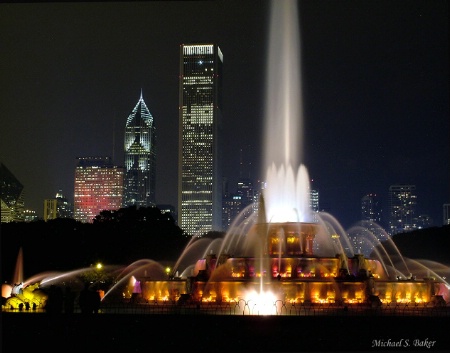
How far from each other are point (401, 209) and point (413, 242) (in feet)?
385

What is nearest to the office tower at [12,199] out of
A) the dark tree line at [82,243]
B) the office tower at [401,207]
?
the dark tree line at [82,243]

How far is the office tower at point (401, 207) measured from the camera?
630ft

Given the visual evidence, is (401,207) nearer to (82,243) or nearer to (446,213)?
(446,213)

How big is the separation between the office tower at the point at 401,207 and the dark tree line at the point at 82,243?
403ft

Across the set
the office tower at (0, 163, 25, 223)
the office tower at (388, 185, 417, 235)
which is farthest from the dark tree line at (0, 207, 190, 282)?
the office tower at (388, 185, 417, 235)

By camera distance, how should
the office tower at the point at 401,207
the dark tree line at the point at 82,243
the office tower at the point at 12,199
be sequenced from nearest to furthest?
1. the dark tree line at the point at 82,243
2. the office tower at the point at 12,199
3. the office tower at the point at 401,207

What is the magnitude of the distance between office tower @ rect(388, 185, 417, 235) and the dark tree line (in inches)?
4831

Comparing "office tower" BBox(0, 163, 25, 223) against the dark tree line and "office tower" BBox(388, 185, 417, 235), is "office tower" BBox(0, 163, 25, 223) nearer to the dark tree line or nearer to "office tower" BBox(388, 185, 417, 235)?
the dark tree line

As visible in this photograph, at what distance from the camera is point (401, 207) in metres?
193

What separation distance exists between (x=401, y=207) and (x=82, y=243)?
146827 mm

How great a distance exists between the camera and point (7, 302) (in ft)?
89.9

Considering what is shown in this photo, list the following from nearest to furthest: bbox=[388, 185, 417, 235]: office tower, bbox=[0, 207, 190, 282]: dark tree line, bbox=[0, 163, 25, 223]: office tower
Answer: bbox=[0, 207, 190, 282]: dark tree line, bbox=[0, 163, 25, 223]: office tower, bbox=[388, 185, 417, 235]: office tower

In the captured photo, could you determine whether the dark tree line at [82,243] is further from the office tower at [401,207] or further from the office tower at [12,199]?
the office tower at [401,207]

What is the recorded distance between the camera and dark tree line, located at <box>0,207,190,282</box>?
172 ft
